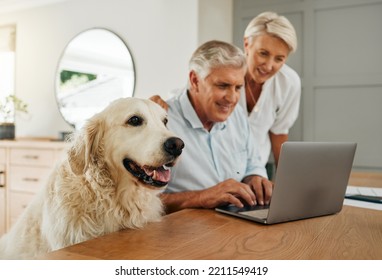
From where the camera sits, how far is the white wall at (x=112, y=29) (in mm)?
2488

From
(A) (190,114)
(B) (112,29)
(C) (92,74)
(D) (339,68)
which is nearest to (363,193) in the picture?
(A) (190,114)

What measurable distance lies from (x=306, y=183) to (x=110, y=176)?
1.56 feet

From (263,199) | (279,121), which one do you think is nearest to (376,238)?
(263,199)

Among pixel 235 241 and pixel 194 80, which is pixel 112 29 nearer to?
pixel 194 80

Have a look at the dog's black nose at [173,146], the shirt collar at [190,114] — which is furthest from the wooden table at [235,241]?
the shirt collar at [190,114]

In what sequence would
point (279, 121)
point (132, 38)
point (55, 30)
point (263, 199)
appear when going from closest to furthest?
point (263, 199), point (279, 121), point (132, 38), point (55, 30)

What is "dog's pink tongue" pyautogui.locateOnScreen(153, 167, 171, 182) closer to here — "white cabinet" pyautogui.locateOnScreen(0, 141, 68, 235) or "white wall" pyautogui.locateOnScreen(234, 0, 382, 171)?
"white wall" pyautogui.locateOnScreen(234, 0, 382, 171)

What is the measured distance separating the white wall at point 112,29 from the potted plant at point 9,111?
9cm

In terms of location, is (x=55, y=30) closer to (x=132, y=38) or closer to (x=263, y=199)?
(x=132, y=38)

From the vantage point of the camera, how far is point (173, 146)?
0.86m

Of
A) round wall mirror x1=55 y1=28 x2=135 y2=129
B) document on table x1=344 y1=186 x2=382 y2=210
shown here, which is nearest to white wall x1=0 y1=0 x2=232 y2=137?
round wall mirror x1=55 y1=28 x2=135 y2=129

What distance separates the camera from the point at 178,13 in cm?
250
